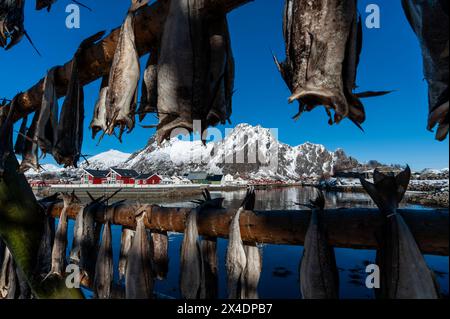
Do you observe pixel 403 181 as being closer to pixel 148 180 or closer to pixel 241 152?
pixel 241 152

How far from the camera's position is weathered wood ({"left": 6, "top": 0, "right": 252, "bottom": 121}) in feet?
5.13

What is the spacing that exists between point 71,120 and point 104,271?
137 centimetres

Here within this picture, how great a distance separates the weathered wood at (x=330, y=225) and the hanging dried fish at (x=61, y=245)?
1356 millimetres

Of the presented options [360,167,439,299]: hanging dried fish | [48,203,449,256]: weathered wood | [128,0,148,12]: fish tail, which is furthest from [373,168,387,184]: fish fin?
[128,0,148,12]: fish tail

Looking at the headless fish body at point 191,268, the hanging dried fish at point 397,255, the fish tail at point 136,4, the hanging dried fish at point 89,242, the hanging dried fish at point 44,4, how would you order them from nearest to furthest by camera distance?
the hanging dried fish at point 397,255 < the fish tail at point 136,4 < the headless fish body at point 191,268 < the hanging dried fish at point 44,4 < the hanging dried fish at point 89,242

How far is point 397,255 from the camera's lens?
1063 mm

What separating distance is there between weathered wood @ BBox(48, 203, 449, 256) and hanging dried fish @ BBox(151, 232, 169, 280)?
23 centimetres

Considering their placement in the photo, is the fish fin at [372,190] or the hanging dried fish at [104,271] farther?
the hanging dried fish at [104,271]

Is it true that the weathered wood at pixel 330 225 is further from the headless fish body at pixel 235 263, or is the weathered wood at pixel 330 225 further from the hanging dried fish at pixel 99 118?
the hanging dried fish at pixel 99 118

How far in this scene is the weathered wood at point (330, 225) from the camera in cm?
114

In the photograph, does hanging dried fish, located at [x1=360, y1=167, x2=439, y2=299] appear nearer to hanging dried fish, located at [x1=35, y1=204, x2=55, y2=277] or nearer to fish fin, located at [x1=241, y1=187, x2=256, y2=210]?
fish fin, located at [x1=241, y1=187, x2=256, y2=210]

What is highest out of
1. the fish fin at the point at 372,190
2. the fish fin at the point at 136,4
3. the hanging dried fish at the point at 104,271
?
the fish fin at the point at 136,4

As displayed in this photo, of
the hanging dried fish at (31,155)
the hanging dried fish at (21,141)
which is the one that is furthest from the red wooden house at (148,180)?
the hanging dried fish at (31,155)

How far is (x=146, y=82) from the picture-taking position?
1626 mm
